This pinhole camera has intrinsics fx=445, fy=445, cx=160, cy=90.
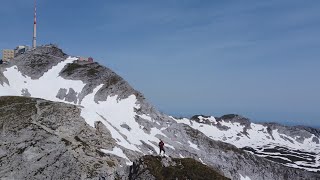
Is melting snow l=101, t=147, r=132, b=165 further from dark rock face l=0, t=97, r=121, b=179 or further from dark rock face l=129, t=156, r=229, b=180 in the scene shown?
dark rock face l=129, t=156, r=229, b=180

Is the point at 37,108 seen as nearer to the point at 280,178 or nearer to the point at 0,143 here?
the point at 0,143

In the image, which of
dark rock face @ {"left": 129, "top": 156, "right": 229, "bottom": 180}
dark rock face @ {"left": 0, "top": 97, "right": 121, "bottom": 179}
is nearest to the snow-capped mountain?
dark rock face @ {"left": 0, "top": 97, "right": 121, "bottom": 179}

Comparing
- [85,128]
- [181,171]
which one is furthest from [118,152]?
[181,171]

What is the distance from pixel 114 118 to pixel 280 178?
54523 millimetres

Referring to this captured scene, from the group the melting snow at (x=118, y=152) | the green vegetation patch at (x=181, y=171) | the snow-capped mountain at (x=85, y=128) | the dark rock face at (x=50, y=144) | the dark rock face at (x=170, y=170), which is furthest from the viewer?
the melting snow at (x=118, y=152)

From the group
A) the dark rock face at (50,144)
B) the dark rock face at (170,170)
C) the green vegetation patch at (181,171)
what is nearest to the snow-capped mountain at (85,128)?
Result: the dark rock face at (50,144)

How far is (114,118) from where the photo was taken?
106 m

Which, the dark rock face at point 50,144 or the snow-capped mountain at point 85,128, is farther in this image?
the snow-capped mountain at point 85,128

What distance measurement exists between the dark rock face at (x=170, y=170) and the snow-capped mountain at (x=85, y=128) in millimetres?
4757

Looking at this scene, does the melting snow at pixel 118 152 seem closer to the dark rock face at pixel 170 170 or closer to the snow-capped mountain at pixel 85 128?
the snow-capped mountain at pixel 85 128

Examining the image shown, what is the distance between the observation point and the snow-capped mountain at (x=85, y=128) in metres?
66.8

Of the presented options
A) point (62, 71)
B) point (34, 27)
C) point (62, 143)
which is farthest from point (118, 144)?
point (34, 27)

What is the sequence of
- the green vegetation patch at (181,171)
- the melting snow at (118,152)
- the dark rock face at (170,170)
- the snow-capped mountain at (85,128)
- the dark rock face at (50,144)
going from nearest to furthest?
the green vegetation patch at (181,171), the dark rock face at (170,170), the dark rock face at (50,144), the snow-capped mountain at (85,128), the melting snow at (118,152)

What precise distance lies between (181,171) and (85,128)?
79.5 feet
